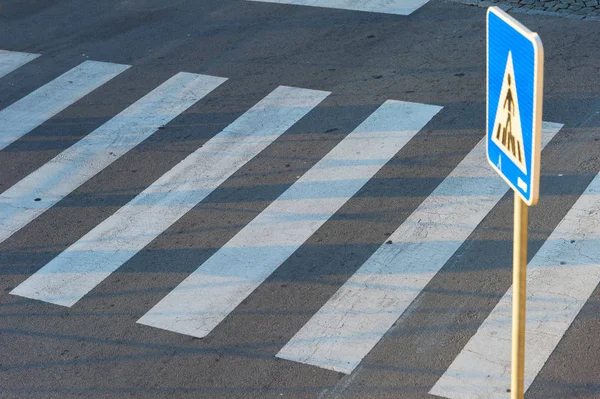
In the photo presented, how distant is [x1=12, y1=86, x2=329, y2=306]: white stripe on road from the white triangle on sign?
4409 millimetres

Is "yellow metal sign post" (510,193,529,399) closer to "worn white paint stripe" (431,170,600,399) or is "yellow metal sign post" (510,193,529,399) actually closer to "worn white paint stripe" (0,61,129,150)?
"worn white paint stripe" (431,170,600,399)

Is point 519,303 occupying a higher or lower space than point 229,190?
higher

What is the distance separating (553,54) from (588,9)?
1749 millimetres

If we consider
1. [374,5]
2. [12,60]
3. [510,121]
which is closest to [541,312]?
[510,121]

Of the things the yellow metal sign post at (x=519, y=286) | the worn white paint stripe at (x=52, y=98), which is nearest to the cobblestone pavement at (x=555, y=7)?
the worn white paint stripe at (x=52, y=98)

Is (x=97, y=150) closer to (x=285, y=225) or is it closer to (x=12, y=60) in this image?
(x=285, y=225)

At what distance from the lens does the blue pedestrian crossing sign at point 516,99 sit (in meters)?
4.05

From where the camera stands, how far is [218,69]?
11.9 m

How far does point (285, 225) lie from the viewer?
8.58m

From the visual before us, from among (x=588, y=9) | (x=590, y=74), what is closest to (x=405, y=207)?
(x=590, y=74)

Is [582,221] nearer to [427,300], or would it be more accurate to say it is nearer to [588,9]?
[427,300]

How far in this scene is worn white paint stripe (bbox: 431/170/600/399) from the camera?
258 inches

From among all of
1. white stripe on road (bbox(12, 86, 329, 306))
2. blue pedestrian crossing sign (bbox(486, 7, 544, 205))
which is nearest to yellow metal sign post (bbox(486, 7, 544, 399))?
blue pedestrian crossing sign (bbox(486, 7, 544, 205))

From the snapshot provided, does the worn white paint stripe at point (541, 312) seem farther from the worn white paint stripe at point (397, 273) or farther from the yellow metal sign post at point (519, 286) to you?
the yellow metal sign post at point (519, 286)
